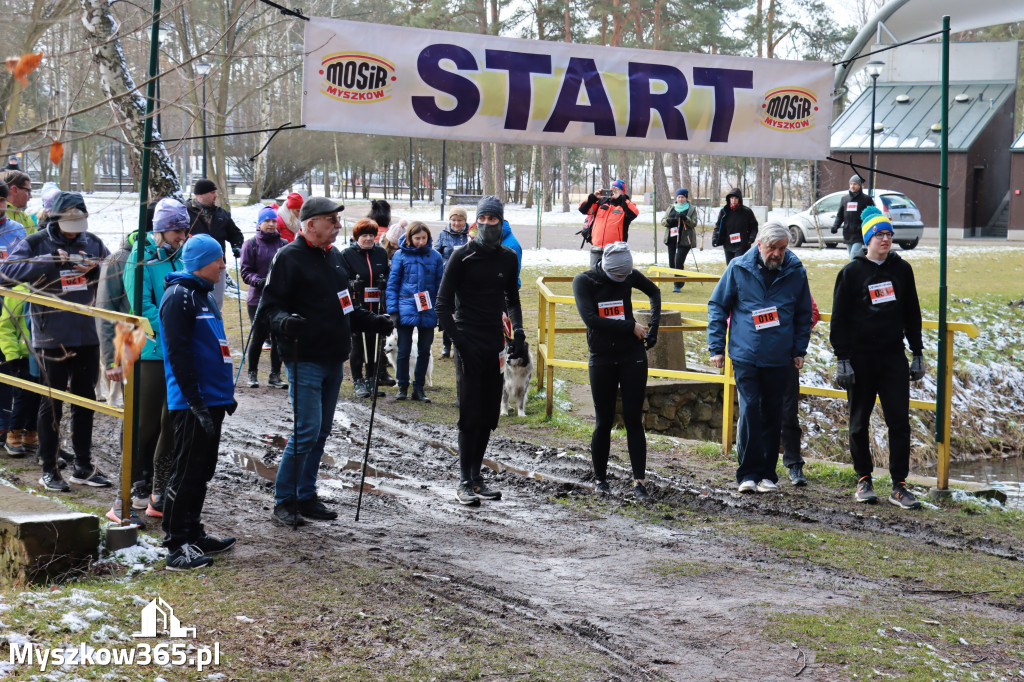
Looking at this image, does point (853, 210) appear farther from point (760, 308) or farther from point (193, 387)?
point (193, 387)

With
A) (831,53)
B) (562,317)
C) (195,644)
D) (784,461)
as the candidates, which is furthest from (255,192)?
(195,644)

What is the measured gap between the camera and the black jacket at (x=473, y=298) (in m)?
7.12

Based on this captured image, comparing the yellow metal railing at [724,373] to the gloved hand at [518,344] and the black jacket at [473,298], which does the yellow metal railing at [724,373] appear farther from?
the black jacket at [473,298]

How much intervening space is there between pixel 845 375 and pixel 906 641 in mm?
3048

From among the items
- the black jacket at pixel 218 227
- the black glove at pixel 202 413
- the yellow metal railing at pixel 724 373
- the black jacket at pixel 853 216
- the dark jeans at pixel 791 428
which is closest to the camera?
the black glove at pixel 202 413

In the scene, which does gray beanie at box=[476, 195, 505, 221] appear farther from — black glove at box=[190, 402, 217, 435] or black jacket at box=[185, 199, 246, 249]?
black jacket at box=[185, 199, 246, 249]

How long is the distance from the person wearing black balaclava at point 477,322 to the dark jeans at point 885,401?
2.72m

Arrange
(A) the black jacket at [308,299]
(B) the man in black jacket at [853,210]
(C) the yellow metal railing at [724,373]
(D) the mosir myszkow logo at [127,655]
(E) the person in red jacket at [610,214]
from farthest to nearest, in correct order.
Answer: (B) the man in black jacket at [853,210] < (E) the person in red jacket at [610,214] < (C) the yellow metal railing at [724,373] < (A) the black jacket at [308,299] < (D) the mosir myszkow logo at [127,655]

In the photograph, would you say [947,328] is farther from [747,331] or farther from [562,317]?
[562,317]

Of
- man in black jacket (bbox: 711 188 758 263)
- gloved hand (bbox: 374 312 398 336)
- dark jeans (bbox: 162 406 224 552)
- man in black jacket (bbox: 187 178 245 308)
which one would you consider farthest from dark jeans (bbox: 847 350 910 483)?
man in black jacket (bbox: 711 188 758 263)

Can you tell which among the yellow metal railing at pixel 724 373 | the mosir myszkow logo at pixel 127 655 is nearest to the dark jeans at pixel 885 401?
the yellow metal railing at pixel 724 373

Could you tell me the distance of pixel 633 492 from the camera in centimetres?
756

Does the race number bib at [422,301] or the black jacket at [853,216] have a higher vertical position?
the black jacket at [853,216]

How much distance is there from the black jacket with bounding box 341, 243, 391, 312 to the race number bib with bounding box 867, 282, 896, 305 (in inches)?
210
